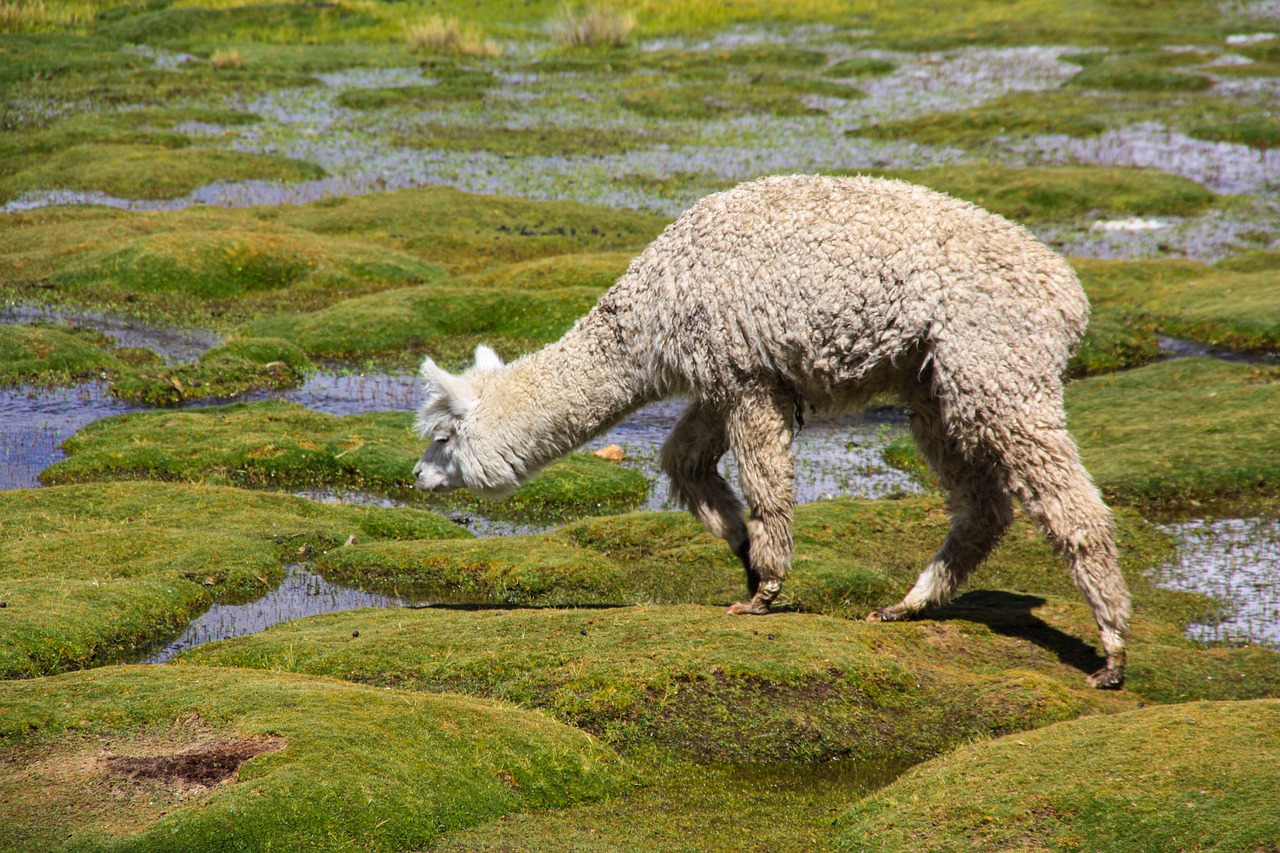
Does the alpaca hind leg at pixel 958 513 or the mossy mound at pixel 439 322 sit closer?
the alpaca hind leg at pixel 958 513

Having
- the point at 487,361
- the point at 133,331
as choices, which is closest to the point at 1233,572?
the point at 487,361

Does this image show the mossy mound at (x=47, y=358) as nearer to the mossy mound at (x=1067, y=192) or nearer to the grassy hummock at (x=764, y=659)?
the grassy hummock at (x=764, y=659)

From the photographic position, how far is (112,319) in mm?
23734

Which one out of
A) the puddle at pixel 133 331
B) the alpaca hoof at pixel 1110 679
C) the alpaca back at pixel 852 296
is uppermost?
the alpaca back at pixel 852 296

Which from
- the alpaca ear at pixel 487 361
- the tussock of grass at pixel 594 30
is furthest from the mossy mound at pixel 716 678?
the tussock of grass at pixel 594 30

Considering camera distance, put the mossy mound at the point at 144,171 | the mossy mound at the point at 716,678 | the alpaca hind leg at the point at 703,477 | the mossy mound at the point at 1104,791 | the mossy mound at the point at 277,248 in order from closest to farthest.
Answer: the mossy mound at the point at 1104,791 < the mossy mound at the point at 716,678 < the alpaca hind leg at the point at 703,477 < the mossy mound at the point at 277,248 < the mossy mound at the point at 144,171

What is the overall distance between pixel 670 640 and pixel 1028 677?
8.73ft

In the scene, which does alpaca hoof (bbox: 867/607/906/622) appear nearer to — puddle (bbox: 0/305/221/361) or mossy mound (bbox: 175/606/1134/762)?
mossy mound (bbox: 175/606/1134/762)

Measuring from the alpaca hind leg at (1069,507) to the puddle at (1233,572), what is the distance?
3112 millimetres

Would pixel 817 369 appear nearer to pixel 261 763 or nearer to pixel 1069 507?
pixel 1069 507

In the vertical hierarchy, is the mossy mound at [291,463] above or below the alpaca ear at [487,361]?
below

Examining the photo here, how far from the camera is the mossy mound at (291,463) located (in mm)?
15953

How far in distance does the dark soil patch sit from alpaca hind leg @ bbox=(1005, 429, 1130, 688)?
5.45 metres

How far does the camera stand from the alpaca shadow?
9773 mm
